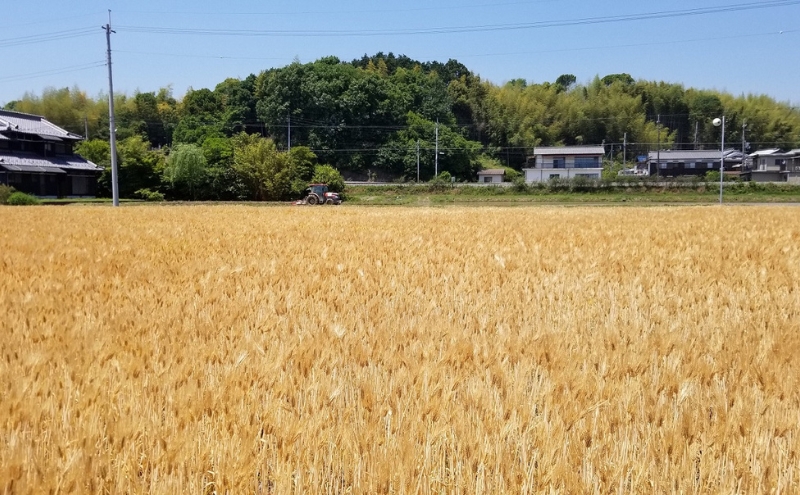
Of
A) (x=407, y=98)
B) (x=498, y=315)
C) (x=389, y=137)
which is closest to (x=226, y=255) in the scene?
(x=498, y=315)

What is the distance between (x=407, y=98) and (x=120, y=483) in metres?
101

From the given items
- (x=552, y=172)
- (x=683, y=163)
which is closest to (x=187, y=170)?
(x=552, y=172)

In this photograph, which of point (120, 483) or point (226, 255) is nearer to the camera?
point (120, 483)

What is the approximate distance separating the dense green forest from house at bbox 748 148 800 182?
45.7 feet

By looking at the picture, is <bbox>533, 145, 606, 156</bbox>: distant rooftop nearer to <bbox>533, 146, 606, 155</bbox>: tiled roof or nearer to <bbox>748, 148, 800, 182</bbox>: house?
<bbox>533, 146, 606, 155</bbox>: tiled roof

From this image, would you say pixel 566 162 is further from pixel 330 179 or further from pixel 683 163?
pixel 330 179

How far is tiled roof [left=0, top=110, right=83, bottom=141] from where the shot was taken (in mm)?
52562

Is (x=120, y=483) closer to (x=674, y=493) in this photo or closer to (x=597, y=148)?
(x=674, y=493)

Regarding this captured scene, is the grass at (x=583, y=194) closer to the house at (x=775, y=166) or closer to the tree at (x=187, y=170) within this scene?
the tree at (x=187, y=170)

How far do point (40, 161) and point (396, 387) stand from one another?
60215mm

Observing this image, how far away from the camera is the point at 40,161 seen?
52.5 meters

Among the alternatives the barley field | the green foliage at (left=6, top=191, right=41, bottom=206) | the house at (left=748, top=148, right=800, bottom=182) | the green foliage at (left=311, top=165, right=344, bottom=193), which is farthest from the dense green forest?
the barley field

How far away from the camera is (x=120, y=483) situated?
1490mm

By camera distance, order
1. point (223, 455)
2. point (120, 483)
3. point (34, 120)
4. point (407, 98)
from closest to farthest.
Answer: point (120, 483)
point (223, 455)
point (34, 120)
point (407, 98)
